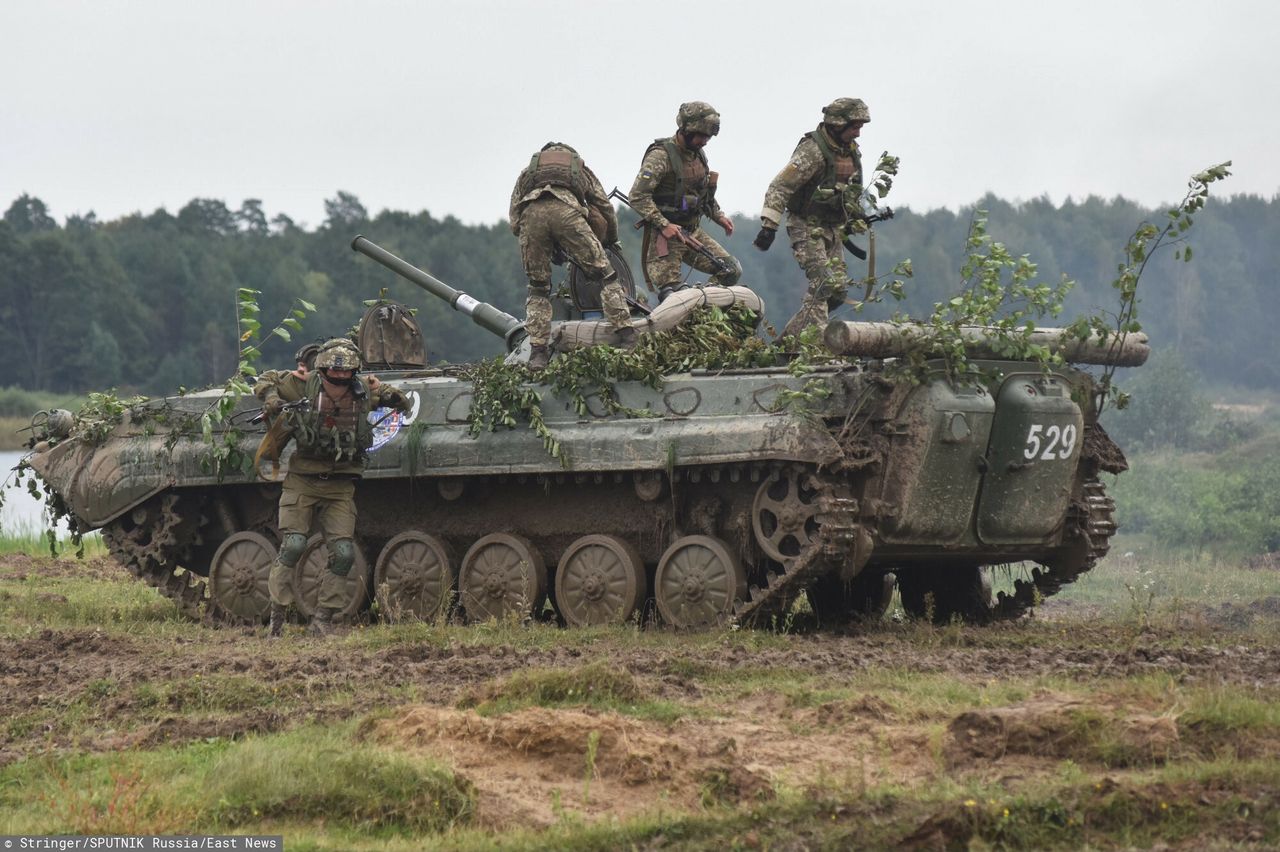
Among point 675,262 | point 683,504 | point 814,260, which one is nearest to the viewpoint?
point 683,504

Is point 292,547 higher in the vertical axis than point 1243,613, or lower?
higher

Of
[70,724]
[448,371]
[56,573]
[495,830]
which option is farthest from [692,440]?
[56,573]

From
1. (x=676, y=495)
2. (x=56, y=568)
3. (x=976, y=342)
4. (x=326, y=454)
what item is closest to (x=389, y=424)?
(x=326, y=454)

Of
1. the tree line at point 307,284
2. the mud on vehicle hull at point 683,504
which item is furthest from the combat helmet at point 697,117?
the tree line at point 307,284

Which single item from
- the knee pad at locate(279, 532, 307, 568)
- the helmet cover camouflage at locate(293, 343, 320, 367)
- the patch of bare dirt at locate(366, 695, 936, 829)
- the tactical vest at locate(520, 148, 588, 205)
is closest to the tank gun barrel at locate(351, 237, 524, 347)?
the tactical vest at locate(520, 148, 588, 205)

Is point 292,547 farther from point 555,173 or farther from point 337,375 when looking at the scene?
point 555,173

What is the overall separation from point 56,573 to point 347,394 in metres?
8.16

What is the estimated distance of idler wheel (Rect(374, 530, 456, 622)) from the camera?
1614cm

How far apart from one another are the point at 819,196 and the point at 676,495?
9.71ft

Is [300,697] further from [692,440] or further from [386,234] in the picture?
[386,234]

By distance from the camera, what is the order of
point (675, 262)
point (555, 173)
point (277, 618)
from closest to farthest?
point (277, 618)
point (555, 173)
point (675, 262)

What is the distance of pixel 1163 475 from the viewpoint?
35.8 m

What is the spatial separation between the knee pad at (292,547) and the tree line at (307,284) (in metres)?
26.9

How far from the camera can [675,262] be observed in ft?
56.7
